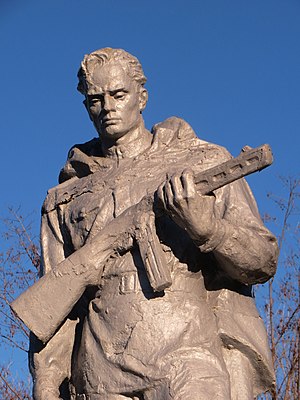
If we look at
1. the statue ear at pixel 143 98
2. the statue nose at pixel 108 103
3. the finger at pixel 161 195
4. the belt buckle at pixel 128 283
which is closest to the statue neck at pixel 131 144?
the statue ear at pixel 143 98

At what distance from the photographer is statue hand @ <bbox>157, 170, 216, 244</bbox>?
510cm

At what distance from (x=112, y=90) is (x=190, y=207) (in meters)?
1.07

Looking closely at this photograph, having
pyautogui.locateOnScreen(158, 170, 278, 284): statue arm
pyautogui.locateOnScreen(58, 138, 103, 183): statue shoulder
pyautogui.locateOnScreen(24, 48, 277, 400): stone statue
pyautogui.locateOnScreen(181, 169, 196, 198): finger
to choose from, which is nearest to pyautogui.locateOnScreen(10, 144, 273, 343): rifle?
pyautogui.locateOnScreen(24, 48, 277, 400): stone statue

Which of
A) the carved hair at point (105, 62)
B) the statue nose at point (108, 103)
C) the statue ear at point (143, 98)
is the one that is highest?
the carved hair at point (105, 62)

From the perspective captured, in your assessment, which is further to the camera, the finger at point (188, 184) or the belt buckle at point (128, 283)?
the belt buckle at point (128, 283)

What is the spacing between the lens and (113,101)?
5.84 m

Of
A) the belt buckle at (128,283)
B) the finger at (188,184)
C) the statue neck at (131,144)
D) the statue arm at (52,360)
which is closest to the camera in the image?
the finger at (188,184)

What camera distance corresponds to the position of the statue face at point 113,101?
5.83m

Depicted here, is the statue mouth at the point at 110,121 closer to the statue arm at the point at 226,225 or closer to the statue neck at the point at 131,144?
the statue neck at the point at 131,144

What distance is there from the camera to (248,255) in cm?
533

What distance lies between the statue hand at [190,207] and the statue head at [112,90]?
0.81m

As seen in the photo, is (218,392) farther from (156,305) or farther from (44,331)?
(44,331)

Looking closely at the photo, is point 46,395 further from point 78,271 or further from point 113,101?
point 113,101

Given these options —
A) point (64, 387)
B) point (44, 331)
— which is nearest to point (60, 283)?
point (44, 331)
